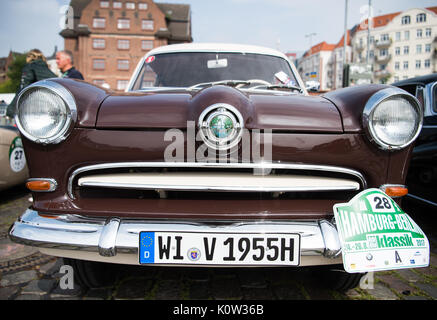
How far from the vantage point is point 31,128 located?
140cm

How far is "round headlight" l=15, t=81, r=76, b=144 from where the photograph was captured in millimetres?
1390

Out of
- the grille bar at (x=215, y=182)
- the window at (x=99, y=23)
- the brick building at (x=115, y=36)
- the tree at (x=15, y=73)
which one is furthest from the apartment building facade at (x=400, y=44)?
the tree at (x=15, y=73)

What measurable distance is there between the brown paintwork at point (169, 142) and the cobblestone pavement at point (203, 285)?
659mm

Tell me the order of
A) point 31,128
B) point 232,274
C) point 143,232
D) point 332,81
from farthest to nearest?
point 332,81, point 232,274, point 31,128, point 143,232

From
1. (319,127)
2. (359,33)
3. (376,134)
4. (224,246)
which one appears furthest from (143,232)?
(359,33)

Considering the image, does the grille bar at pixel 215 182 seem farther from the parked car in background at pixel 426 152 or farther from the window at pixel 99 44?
the window at pixel 99 44

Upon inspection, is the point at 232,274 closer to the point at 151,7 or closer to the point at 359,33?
the point at 151,7

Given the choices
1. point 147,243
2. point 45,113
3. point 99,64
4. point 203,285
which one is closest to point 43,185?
point 45,113

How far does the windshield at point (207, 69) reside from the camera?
2420mm

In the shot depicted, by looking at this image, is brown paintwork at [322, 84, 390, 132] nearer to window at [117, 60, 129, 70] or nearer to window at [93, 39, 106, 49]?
window at [117, 60, 129, 70]

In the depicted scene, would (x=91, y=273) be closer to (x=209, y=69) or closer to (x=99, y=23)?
(x=209, y=69)

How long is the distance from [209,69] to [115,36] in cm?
3500

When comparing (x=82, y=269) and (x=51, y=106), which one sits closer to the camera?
(x=51, y=106)

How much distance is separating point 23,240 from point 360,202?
150cm
